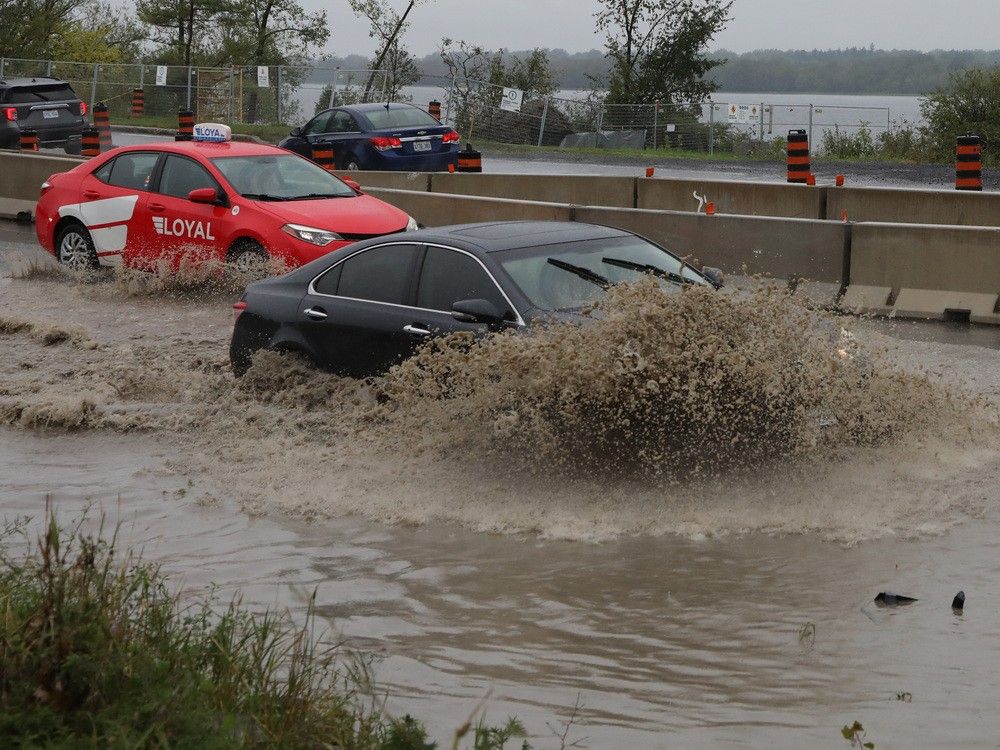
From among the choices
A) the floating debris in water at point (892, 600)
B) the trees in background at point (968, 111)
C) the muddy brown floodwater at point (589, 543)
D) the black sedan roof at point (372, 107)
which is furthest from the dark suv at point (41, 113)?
the floating debris in water at point (892, 600)

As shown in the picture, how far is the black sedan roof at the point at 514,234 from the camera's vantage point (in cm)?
943

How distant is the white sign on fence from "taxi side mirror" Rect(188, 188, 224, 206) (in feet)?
84.4

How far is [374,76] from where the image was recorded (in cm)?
4356

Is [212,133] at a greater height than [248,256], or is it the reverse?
[212,133]

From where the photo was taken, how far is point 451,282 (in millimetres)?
9430

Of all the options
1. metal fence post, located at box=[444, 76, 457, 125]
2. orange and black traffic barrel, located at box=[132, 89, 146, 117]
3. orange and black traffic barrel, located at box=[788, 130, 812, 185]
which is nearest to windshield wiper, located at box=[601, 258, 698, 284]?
orange and black traffic barrel, located at box=[788, 130, 812, 185]

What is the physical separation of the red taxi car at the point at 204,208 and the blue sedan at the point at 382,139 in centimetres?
891

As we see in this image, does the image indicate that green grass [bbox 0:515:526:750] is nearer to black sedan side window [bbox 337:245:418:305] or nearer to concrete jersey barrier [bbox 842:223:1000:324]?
black sedan side window [bbox 337:245:418:305]

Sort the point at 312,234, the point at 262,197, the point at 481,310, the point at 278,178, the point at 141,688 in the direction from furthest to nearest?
the point at 278,178
the point at 262,197
the point at 312,234
the point at 481,310
the point at 141,688

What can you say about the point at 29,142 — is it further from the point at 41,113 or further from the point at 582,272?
the point at 582,272

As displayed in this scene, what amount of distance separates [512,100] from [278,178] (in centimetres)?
2526

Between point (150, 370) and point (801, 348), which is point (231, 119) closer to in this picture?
point (150, 370)

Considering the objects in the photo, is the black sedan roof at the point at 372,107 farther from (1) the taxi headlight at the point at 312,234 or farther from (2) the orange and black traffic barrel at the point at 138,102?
(2) the orange and black traffic barrel at the point at 138,102

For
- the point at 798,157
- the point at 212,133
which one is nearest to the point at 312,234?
the point at 212,133
